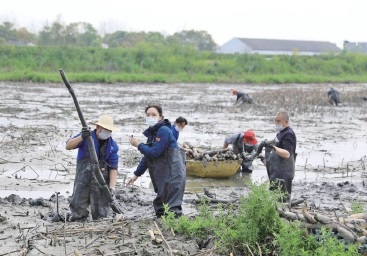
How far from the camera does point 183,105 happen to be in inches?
1133

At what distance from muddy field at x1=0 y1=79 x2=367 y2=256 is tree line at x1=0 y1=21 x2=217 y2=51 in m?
31.6

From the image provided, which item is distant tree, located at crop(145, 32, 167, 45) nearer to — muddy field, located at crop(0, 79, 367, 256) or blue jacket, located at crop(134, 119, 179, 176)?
muddy field, located at crop(0, 79, 367, 256)

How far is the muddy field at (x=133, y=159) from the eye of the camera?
6.51m

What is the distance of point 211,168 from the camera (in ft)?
40.7

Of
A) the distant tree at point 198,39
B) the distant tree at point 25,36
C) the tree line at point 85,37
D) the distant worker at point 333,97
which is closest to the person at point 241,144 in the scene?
the distant worker at point 333,97

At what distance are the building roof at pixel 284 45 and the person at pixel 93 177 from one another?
9961 cm

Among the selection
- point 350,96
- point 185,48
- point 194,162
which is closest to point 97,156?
point 194,162

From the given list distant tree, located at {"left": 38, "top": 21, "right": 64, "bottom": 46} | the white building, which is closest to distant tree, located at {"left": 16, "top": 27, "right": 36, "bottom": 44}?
distant tree, located at {"left": 38, "top": 21, "right": 64, "bottom": 46}

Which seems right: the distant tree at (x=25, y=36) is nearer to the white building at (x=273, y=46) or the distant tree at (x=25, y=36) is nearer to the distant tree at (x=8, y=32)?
the distant tree at (x=8, y=32)

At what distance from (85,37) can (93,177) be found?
8451cm

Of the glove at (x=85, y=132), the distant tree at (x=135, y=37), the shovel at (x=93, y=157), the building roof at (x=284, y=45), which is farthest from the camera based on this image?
the building roof at (x=284, y=45)

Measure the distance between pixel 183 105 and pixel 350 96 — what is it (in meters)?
11.8

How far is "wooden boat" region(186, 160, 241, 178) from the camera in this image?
486 inches

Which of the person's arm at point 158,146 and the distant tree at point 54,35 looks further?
the distant tree at point 54,35
